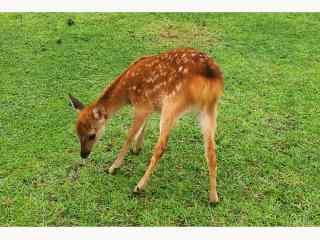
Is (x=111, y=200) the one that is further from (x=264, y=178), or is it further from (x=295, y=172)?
(x=295, y=172)

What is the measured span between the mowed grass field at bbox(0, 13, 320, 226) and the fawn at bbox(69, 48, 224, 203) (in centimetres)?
33

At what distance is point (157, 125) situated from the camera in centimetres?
617

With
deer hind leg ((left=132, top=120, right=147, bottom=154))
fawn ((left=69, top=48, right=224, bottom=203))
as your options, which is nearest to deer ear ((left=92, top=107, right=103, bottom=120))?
fawn ((left=69, top=48, right=224, bottom=203))

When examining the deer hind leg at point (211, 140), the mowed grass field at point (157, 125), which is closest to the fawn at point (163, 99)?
the deer hind leg at point (211, 140)

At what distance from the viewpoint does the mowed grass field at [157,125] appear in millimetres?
4609

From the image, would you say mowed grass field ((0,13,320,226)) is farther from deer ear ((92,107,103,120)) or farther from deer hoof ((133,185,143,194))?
deer ear ((92,107,103,120))

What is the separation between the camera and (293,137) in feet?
19.1

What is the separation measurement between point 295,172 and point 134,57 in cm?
370

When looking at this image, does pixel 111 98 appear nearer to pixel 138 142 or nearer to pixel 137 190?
pixel 138 142

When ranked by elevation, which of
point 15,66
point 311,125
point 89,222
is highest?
point 15,66

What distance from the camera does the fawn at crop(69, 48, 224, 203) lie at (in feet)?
15.0

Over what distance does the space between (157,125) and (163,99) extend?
1.38 metres

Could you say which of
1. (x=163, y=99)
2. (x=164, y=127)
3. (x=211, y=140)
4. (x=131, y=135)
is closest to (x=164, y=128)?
(x=164, y=127)

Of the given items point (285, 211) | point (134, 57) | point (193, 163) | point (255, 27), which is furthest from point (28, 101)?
point (255, 27)
